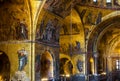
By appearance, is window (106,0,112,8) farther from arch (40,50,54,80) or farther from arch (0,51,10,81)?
arch (0,51,10,81)

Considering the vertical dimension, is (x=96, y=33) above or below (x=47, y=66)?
above

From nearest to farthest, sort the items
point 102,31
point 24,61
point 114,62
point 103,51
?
point 24,61, point 102,31, point 103,51, point 114,62

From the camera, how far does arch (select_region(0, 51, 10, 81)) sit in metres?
19.7

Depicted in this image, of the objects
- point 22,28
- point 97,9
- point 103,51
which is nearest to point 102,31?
point 97,9

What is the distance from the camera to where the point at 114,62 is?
41469 millimetres

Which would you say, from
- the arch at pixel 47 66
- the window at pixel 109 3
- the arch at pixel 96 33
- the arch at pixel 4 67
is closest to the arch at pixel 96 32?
the arch at pixel 96 33

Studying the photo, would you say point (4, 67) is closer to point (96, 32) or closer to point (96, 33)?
point (96, 32)

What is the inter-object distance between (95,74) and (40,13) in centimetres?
1514

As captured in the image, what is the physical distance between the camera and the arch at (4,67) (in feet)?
64.7

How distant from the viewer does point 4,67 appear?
20.2 m

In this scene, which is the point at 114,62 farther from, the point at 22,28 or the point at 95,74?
the point at 22,28

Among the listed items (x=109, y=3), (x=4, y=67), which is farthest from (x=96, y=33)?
(x=4, y=67)

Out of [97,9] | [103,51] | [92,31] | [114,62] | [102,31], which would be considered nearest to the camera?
[97,9]

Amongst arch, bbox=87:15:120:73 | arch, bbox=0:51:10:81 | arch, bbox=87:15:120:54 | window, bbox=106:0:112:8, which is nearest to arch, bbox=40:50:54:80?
arch, bbox=0:51:10:81
